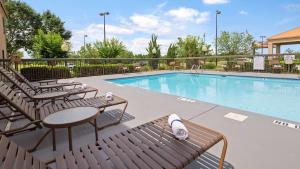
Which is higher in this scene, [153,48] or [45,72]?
[153,48]

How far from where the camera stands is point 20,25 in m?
24.1

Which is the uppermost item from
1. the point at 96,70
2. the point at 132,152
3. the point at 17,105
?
the point at 96,70

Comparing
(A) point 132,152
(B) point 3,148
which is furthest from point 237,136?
Answer: (B) point 3,148

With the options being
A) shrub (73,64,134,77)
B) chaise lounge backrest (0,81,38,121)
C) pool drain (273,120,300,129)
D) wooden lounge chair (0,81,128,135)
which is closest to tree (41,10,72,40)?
shrub (73,64,134,77)

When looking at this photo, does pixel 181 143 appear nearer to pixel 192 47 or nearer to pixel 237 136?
pixel 237 136

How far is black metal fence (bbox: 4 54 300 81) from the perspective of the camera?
9070 millimetres

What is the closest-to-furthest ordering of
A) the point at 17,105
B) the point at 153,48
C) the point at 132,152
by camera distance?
the point at 132,152 → the point at 17,105 → the point at 153,48

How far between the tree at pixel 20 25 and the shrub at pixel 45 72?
62.0 feet

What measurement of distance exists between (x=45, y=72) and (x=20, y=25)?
20241 mm

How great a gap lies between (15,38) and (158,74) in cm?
2224

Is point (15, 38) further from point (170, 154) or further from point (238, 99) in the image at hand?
point (170, 154)

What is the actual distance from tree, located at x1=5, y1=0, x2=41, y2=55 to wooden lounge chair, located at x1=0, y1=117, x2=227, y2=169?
27852 mm

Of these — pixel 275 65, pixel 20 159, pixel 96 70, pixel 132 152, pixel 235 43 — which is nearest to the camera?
pixel 20 159

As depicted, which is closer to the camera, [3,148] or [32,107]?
[3,148]
